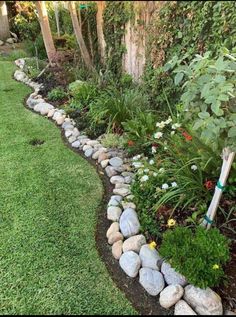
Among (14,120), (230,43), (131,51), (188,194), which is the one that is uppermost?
(230,43)

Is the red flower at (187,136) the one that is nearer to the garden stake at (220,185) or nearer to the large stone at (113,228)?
the garden stake at (220,185)

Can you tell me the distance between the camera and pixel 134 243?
2260mm

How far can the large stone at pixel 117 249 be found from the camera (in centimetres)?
225

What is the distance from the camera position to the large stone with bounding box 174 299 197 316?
1825mm

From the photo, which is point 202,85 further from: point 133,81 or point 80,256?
point 133,81

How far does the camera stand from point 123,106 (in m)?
3.82

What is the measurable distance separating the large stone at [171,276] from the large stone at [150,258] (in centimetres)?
6

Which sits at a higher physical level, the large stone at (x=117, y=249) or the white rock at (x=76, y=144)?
the large stone at (x=117, y=249)

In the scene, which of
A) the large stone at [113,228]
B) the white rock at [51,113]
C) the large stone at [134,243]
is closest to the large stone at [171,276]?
the large stone at [134,243]

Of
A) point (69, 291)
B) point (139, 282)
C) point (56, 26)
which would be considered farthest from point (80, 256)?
point (56, 26)

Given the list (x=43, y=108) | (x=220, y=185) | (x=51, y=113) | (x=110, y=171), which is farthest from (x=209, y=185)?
(x=43, y=108)

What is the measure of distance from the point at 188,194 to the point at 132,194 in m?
0.50

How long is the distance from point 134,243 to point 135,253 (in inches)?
3.1

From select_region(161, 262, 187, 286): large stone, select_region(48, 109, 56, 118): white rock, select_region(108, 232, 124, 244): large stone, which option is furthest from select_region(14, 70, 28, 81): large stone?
select_region(161, 262, 187, 286): large stone
